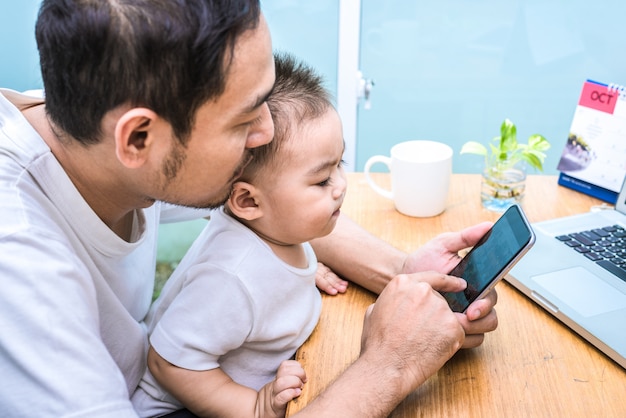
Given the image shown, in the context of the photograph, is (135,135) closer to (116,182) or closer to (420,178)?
(116,182)

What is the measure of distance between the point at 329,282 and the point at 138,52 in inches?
20.8

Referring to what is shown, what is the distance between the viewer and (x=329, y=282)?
1045mm

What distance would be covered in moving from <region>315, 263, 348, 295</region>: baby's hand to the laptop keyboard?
15.6 inches

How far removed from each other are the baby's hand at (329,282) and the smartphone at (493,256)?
0.20m

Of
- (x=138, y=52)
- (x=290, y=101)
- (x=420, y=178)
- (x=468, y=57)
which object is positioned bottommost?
(x=468, y=57)

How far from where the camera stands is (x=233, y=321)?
0.82 m

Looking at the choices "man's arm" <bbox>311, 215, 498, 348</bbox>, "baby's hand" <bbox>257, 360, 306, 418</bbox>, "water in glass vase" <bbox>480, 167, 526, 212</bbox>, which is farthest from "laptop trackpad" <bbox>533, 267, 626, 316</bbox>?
"baby's hand" <bbox>257, 360, 306, 418</bbox>

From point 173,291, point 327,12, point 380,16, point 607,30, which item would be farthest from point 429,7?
point 173,291

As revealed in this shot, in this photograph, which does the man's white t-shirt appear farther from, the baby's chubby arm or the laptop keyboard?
the laptop keyboard

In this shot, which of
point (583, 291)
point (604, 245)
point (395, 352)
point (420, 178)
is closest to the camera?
point (395, 352)

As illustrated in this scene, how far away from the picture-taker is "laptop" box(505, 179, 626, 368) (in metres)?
0.88

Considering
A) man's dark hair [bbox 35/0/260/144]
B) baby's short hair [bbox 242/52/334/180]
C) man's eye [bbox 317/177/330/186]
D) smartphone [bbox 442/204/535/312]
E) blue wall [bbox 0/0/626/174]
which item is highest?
man's dark hair [bbox 35/0/260/144]

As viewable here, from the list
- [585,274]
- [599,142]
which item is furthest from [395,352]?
[599,142]

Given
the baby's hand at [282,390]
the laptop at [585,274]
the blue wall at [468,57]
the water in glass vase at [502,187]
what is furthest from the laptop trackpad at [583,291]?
the blue wall at [468,57]
